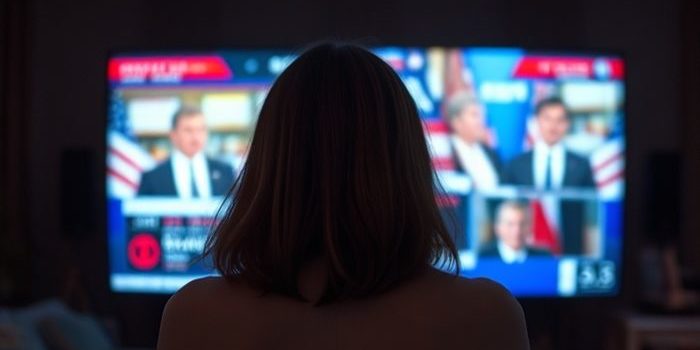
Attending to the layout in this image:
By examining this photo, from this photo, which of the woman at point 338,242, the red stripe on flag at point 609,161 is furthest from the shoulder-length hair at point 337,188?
the red stripe on flag at point 609,161

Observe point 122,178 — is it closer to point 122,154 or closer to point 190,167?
point 122,154

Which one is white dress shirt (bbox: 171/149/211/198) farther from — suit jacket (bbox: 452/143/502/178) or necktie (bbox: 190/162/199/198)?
suit jacket (bbox: 452/143/502/178)

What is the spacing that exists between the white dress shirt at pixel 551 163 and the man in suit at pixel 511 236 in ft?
0.43

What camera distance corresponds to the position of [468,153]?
3576 mm

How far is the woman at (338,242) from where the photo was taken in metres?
1.13

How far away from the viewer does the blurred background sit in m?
3.91

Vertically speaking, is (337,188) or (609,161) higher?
(337,188)

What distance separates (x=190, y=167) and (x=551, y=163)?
4.53ft

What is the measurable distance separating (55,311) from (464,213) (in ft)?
5.09

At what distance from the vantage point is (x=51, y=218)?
4113 mm

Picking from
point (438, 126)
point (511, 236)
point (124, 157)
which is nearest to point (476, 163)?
point (438, 126)

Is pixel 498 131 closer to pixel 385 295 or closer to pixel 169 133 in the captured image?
pixel 169 133

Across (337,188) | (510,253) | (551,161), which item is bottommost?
(510,253)

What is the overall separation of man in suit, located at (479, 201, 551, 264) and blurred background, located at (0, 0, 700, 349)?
0.92 feet
